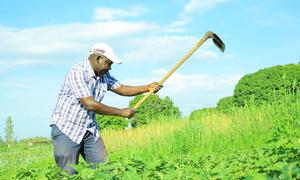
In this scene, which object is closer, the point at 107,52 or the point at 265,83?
the point at 107,52

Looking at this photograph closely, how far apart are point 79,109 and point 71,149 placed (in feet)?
1.36

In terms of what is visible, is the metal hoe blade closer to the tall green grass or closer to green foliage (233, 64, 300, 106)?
the tall green grass

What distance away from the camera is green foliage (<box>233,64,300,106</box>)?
569 inches

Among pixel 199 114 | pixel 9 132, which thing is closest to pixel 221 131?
pixel 199 114

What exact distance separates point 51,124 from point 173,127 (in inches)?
218

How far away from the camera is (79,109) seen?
562 centimetres

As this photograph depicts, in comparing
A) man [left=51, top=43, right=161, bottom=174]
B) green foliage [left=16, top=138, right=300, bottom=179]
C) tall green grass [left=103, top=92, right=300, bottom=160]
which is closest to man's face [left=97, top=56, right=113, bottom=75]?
man [left=51, top=43, right=161, bottom=174]

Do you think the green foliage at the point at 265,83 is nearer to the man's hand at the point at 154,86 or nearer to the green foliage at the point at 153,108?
the green foliage at the point at 153,108

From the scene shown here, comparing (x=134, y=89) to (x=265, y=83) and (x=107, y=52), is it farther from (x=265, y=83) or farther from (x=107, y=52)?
(x=265, y=83)

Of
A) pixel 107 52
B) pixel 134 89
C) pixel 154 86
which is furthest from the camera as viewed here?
pixel 134 89

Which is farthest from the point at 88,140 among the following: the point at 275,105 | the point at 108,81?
the point at 275,105

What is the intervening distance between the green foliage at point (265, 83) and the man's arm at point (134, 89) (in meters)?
8.20

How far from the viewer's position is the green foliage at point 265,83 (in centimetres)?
1445

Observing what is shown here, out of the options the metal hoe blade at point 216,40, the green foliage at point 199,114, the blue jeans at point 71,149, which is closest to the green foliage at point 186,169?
the blue jeans at point 71,149
